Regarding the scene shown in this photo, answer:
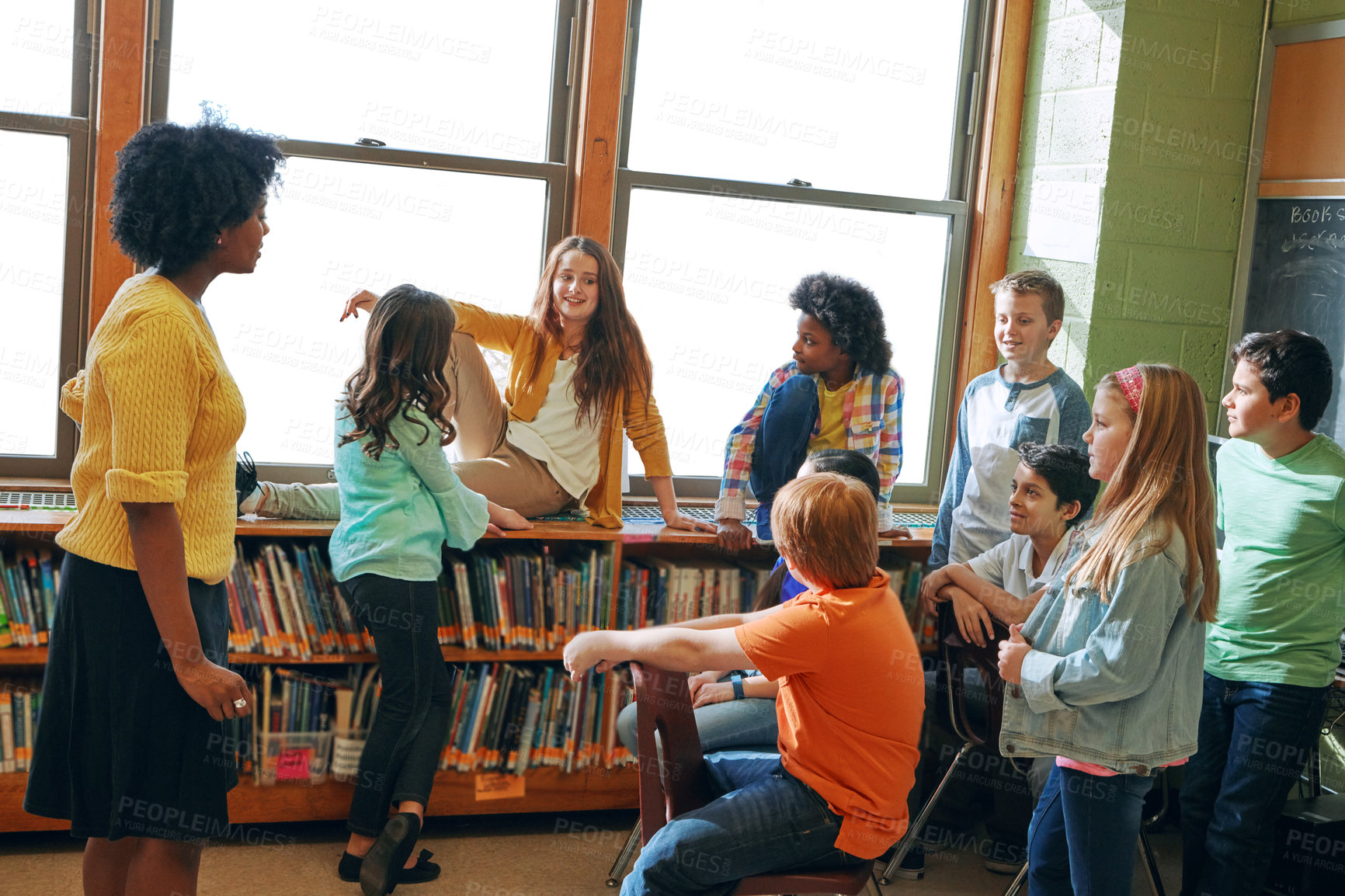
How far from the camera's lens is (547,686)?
2.71m

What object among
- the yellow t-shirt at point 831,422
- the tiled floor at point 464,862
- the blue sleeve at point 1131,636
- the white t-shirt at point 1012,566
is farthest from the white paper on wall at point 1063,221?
the tiled floor at point 464,862

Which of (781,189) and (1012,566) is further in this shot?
(781,189)

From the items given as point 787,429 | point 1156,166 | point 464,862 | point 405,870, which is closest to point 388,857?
point 405,870

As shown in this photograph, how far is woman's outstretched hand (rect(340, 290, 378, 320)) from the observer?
262cm

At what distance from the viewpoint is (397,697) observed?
2.40 meters

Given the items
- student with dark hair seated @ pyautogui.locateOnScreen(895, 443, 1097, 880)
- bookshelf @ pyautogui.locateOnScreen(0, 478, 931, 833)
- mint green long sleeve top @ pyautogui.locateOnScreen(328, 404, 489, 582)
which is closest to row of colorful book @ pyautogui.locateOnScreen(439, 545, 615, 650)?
bookshelf @ pyautogui.locateOnScreen(0, 478, 931, 833)

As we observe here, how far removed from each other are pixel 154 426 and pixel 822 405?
1.75 m

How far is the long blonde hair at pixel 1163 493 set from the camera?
1.83 metres

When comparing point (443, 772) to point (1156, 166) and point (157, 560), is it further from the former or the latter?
point (1156, 166)

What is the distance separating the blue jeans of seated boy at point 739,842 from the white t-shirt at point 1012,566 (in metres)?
0.88

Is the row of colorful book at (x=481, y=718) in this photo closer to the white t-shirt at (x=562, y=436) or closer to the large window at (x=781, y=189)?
the white t-shirt at (x=562, y=436)

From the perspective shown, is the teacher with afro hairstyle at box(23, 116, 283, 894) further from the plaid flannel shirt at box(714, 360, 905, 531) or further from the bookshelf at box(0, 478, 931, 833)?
the plaid flannel shirt at box(714, 360, 905, 531)

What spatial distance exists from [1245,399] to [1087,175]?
44.7 inches

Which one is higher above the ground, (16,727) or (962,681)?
(962,681)
